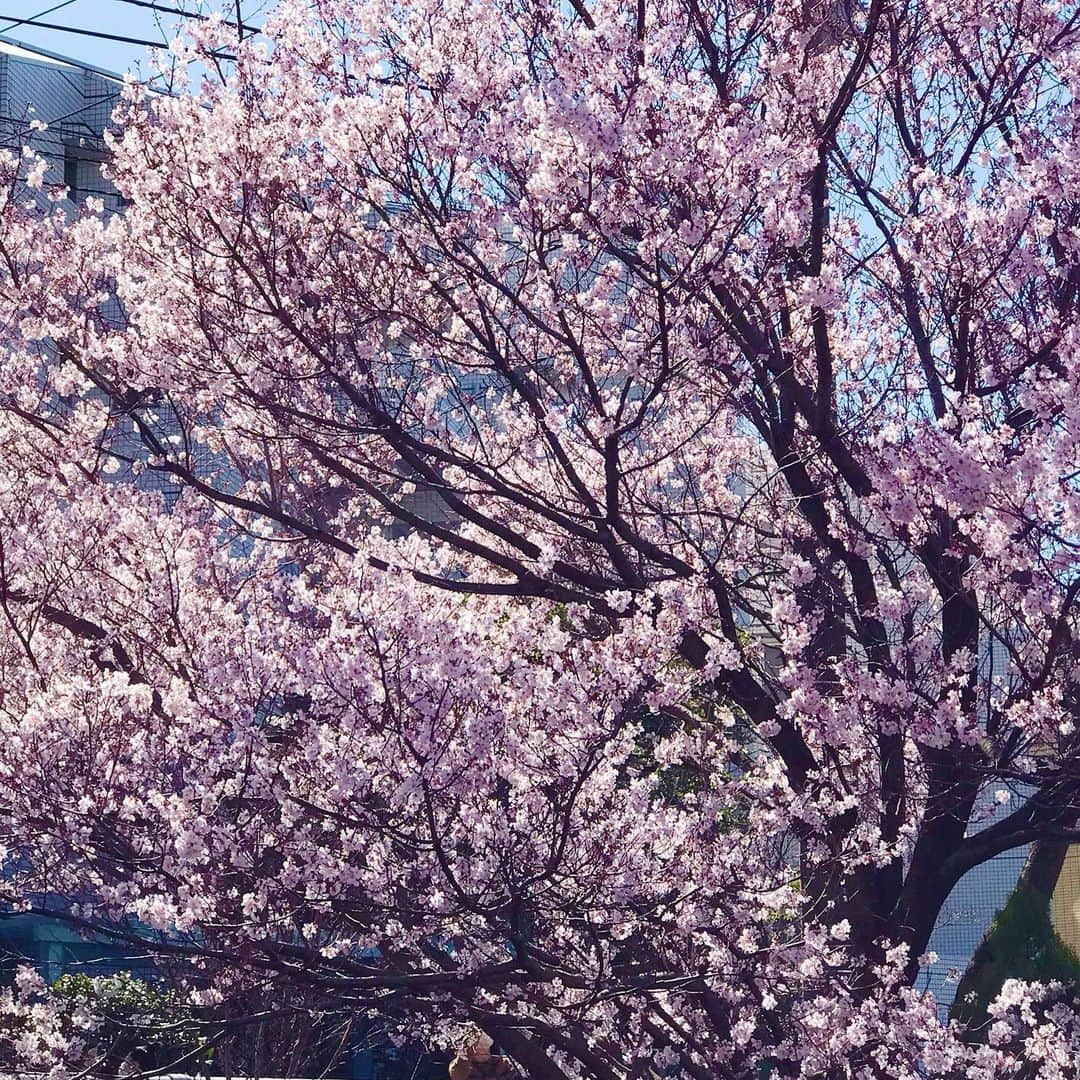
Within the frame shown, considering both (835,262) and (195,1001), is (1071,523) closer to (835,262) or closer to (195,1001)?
(835,262)

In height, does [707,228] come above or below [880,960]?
above

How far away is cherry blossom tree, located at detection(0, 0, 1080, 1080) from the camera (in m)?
5.23

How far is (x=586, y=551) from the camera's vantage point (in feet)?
23.5

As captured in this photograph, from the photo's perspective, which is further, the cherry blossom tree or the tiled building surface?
the tiled building surface

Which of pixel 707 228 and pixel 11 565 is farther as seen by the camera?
pixel 11 565

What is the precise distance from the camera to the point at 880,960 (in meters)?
6.20

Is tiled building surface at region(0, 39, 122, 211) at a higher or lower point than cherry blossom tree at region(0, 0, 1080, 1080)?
higher

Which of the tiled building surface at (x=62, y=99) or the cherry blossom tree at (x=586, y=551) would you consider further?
the tiled building surface at (x=62, y=99)

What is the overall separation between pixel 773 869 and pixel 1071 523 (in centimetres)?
294

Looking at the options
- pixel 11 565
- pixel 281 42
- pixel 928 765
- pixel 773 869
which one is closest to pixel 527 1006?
pixel 773 869

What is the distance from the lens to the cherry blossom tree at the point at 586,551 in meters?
5.23

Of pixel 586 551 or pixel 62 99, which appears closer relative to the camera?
pixel 586 551

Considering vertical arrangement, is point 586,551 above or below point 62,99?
below

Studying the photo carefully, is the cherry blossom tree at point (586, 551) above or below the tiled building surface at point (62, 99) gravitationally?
below
